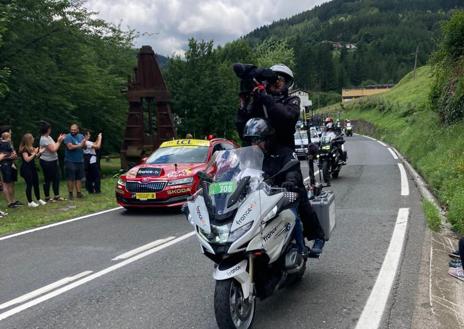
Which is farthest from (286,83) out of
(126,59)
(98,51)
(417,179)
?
(126,59)

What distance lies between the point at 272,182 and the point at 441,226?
4.92m

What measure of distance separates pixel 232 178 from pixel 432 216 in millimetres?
5739

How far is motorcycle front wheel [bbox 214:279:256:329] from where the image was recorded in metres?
4.04

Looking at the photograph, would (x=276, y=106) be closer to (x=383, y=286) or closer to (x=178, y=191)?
(x=383, y=286)

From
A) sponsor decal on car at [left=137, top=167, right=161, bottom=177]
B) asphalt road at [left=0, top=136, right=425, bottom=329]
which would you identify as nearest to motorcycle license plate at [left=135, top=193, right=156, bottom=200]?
sponsor decal on car at [left=137, top=167, right=161, bottom=177]

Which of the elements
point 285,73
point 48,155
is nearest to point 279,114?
point 285,73

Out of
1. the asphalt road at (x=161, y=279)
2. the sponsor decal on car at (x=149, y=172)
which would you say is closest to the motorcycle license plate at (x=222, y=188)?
the asphalt road at (x=161, y=279)

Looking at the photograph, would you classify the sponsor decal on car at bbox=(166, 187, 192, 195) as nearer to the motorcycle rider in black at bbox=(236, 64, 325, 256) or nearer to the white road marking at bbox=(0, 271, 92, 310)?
the white road marking at bbox=(0, 271, 92, 310)

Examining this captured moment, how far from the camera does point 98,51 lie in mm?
27156

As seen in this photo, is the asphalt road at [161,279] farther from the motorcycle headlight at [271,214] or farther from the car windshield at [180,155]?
the car windshield at [180,155]

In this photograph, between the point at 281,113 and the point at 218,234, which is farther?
the point at 281,113

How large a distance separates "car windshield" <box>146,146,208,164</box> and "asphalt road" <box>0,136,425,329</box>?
2298mm

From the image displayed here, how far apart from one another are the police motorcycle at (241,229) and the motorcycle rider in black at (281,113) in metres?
0.47

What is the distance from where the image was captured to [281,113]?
505cm
